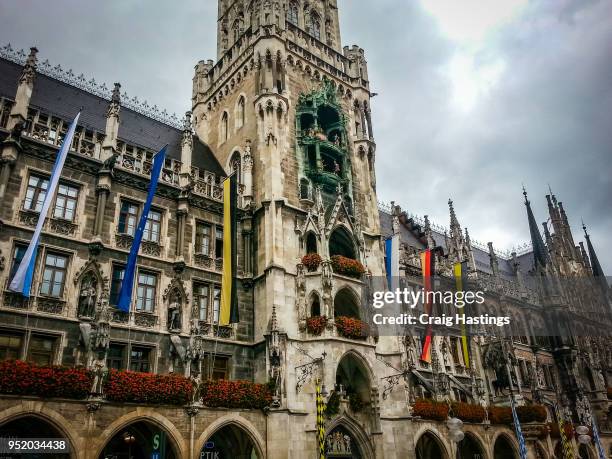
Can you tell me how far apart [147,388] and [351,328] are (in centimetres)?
1059

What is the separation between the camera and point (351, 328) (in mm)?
26234

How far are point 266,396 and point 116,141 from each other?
1416 centimetres

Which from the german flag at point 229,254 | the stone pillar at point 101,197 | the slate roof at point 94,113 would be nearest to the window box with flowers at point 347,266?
the german flag at point 229,254

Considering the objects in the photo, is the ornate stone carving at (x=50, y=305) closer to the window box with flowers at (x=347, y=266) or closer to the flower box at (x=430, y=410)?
the window box with flowers at (x=347, y=266)

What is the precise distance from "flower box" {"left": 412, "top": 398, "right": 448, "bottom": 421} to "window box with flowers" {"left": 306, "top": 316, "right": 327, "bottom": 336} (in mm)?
7565

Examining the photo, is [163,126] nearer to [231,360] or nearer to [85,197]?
[85,197]

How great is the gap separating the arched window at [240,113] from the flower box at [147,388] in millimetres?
17585

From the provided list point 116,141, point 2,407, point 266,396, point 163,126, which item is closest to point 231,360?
point 266,396

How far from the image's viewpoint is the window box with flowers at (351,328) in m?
26.1

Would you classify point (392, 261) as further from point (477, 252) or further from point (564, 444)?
point (477, 252)

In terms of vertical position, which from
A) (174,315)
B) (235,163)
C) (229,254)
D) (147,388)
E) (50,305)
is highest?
(235,163)

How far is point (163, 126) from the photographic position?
3331cm

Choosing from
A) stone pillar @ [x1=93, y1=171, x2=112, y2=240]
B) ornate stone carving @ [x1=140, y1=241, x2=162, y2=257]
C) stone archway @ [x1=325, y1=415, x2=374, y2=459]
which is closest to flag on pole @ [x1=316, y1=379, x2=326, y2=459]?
stone archway @ [x1=325, y1=415, x2=374, y2=459]

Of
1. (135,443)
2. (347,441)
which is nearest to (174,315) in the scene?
(135,443)
